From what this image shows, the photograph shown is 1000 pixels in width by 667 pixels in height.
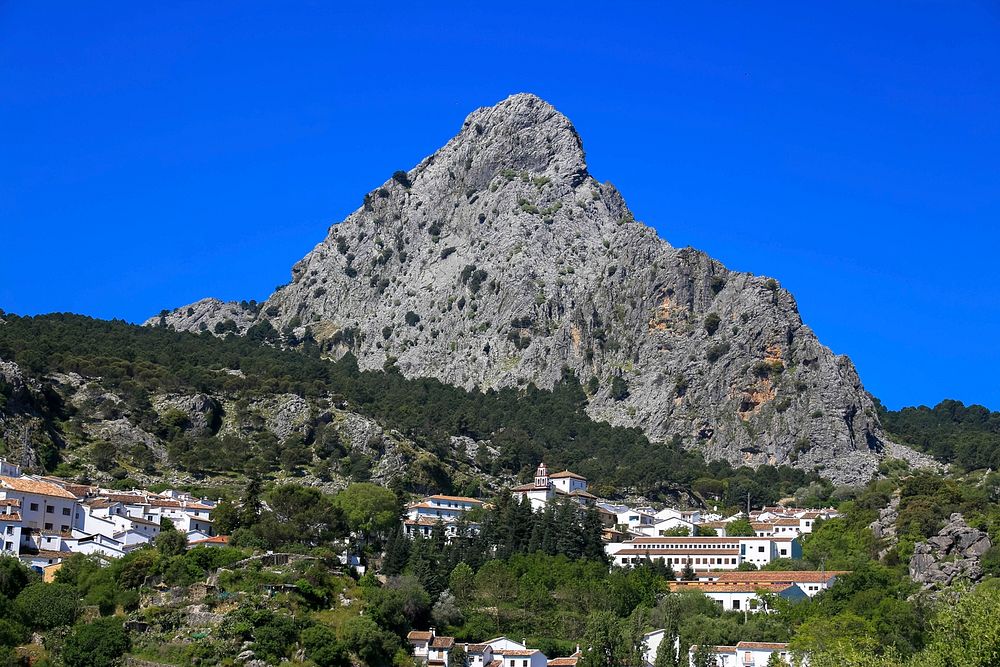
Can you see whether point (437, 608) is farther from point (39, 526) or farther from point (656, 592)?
point (39, 526)

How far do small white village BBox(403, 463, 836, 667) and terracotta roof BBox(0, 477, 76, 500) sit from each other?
80.5ft

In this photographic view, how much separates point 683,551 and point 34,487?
4699cm

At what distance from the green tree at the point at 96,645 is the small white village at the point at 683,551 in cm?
1593

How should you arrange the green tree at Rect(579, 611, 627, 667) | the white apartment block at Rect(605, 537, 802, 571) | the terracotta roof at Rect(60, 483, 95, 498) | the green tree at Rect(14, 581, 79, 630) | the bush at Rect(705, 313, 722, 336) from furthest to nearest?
the bush at Rect(705, 313, 722, 336), the white apartment block at Rect(605, 537, 802, 571), the terracotta roof at Rect(60, 483, 95, 498), the green tree at Rect(579, 611, 627, 667), the green tree at Rect(14, 581, 79, 630)

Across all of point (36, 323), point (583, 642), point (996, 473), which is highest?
point (36, 323)

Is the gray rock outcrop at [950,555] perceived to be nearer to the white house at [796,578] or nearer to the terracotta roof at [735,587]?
the white house at [796,578]

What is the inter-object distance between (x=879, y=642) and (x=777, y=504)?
6628 centimetres

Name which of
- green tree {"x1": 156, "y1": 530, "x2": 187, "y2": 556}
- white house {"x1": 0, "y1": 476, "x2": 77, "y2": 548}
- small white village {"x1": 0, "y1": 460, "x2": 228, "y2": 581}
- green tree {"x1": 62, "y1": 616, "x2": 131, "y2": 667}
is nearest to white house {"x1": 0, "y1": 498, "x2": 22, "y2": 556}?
small white village {"x1": 0, "y1": 460, "x2": 228, "y2": 581}

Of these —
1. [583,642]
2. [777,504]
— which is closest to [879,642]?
[583,642]

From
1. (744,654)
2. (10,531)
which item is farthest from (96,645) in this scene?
(744,654)

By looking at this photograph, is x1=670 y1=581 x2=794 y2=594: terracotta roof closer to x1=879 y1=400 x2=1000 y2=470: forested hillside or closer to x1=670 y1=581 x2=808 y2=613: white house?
x1=670 y1=581 x2=808 y2=613: white house

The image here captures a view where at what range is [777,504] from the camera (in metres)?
138

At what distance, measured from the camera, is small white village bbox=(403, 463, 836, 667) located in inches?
3083

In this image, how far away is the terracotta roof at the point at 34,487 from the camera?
280 feet
